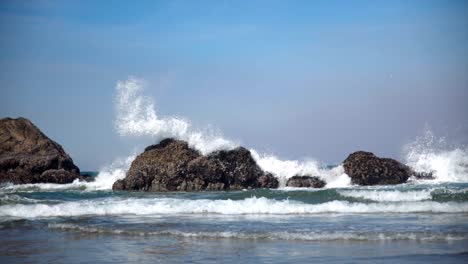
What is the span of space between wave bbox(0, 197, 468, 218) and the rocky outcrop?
18.1 feet

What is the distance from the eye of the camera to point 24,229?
14477 millimetres

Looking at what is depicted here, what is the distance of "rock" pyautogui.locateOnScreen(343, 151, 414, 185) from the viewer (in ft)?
81.5

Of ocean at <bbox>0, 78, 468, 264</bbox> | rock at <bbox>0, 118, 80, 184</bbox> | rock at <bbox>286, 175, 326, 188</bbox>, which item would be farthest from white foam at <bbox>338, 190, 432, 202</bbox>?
rock at <bbox>0, 118, 80, 184</bbox>

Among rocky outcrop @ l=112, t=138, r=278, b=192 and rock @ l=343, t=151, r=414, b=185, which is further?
rock @ l=343, t=151, r=414, b=185

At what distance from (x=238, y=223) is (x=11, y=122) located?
107 feet

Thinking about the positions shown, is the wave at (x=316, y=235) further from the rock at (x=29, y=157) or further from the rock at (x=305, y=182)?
the rock at (x=29, y=157)

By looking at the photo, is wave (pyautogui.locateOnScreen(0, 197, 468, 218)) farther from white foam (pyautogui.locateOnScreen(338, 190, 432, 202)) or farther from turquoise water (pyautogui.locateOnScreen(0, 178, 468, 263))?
white foam (pyautogui.locateOnScreen(338, 190, 432, 202))

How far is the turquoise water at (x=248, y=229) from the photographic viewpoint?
32.2 feet

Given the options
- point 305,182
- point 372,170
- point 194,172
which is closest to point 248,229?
point 194,172

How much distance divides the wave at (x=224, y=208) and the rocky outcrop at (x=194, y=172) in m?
5.51

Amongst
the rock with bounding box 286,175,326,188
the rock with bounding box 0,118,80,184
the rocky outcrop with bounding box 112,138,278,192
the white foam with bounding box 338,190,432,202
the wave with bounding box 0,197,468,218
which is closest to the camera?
the wave with bounding box 0,197,468,218

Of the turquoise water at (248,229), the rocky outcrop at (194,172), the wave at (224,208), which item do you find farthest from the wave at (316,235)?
the rocky outcrop at (194,172)

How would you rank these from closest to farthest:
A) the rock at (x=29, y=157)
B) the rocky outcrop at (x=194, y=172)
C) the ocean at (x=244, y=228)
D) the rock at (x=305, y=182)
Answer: the ocean at (x=244, y=228) → the rocky outcrop at (x=194, y=172) → the rock at (x=305, y=182) → the rock at (x=29, y=157)

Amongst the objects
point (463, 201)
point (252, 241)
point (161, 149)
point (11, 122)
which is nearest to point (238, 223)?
point (252, 241)
